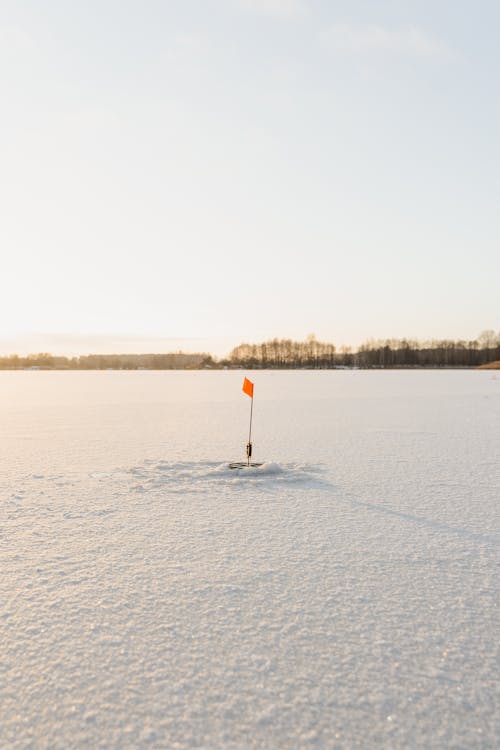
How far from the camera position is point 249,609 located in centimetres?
289

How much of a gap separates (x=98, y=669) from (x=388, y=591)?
1.79 meters

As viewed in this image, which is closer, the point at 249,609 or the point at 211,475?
the point at 249,609

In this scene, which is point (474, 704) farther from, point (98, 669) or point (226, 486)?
point (226, 486)

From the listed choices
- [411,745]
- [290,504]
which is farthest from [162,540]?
[411,745]

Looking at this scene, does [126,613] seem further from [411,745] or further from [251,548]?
[411,745]

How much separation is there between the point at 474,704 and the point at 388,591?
102 centimetres

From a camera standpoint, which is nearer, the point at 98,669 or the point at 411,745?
the point at 411,745

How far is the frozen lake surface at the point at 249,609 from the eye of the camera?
2.03 metres

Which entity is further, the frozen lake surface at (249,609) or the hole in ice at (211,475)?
the hole in ice at (211,475)

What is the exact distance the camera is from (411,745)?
74.7 inches

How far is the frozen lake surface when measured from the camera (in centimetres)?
203

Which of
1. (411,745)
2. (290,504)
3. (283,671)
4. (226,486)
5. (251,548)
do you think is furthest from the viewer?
(226,486)

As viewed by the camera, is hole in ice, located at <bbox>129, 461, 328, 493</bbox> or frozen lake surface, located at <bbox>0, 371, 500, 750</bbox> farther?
hole in ice, located at <bbox>129, 461, 328, 493</bbox>

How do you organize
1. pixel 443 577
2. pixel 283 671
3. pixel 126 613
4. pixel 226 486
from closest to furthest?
1. pixel 283 671
2. pixel 126 613
3. pixel 443 577
4. pixel 226 486
